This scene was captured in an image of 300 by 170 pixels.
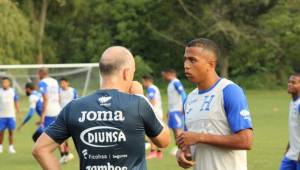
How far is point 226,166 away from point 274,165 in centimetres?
907

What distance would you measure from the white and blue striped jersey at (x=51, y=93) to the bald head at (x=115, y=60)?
1234 cm

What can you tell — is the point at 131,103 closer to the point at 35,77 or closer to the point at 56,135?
the point at 56,135

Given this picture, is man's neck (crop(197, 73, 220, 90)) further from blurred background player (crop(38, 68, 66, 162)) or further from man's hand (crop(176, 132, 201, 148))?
blurred background player (crop(38, 68, 66, 162))

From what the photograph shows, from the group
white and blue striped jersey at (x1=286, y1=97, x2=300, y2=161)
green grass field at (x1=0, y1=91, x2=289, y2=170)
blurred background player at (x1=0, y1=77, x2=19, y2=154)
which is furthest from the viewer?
blurred background player at (x1=0, y1=77, x2=19, y2=154)

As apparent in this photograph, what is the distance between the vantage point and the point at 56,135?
4.90 metres

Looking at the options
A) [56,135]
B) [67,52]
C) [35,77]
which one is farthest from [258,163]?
[67,52]

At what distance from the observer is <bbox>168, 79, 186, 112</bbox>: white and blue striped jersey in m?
18.3

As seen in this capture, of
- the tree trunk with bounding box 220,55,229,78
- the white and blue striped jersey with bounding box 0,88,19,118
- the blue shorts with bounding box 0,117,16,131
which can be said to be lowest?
the tree trunk with bounding box 220,55,229,78

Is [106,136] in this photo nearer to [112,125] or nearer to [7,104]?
[112,125]

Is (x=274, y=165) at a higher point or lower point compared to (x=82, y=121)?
lower

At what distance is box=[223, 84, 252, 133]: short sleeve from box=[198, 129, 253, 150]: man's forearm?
0.06 meters

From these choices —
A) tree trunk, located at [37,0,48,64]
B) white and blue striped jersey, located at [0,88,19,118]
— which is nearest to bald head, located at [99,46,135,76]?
white and blue striped jersey, located at [0,88,19,118]

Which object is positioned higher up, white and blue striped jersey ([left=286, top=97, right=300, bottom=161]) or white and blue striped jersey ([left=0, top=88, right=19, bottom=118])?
white and blue striped jersey ([left=286, top=97, right=300, bottom=161])

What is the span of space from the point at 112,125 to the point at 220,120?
126 cm
